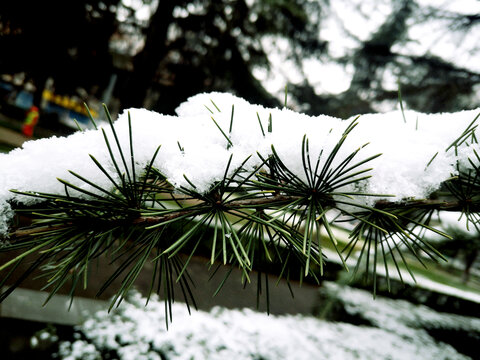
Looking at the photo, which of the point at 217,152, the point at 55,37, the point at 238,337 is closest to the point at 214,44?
the point at 55,37

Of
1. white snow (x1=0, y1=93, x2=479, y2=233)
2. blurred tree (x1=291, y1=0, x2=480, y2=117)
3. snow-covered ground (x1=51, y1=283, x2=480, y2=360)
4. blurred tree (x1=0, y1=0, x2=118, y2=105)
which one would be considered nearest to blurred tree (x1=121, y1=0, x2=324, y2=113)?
blurred tree (x1=291, y1=0, x2=480, y2=117)

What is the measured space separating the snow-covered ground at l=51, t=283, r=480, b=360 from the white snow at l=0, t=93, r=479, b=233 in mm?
1794

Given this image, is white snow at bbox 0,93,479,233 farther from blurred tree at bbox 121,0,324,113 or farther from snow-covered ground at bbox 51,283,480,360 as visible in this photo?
blurred tree at bbox 121,0,324,113

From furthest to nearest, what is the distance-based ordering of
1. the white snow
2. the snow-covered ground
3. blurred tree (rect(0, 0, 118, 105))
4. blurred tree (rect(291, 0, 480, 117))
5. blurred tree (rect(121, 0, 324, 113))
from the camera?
blurred tree (rect(0, 0, 118, 105)) < blurred tree (rect(121, 0, 324, 113)) < blurred tree (rect(291, 0, 480, 117)) < the snow-covered ground < the white snow

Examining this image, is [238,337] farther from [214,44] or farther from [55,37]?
[55,37]

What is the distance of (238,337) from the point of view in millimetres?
2809

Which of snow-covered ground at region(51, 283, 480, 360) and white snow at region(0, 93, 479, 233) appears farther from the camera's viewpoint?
snow-covered ground at region(51, 283, 480, 360)

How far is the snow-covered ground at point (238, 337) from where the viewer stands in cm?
231

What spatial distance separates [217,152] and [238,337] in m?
2.80

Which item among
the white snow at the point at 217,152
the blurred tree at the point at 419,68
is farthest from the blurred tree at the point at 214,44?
the white snow at the point at 217,152

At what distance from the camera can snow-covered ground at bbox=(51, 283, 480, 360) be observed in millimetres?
2314

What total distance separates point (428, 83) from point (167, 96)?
6480 mm

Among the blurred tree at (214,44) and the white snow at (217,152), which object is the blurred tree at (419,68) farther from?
the white snow at (217,152)

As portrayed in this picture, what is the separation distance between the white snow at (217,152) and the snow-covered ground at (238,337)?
1.79 metres
